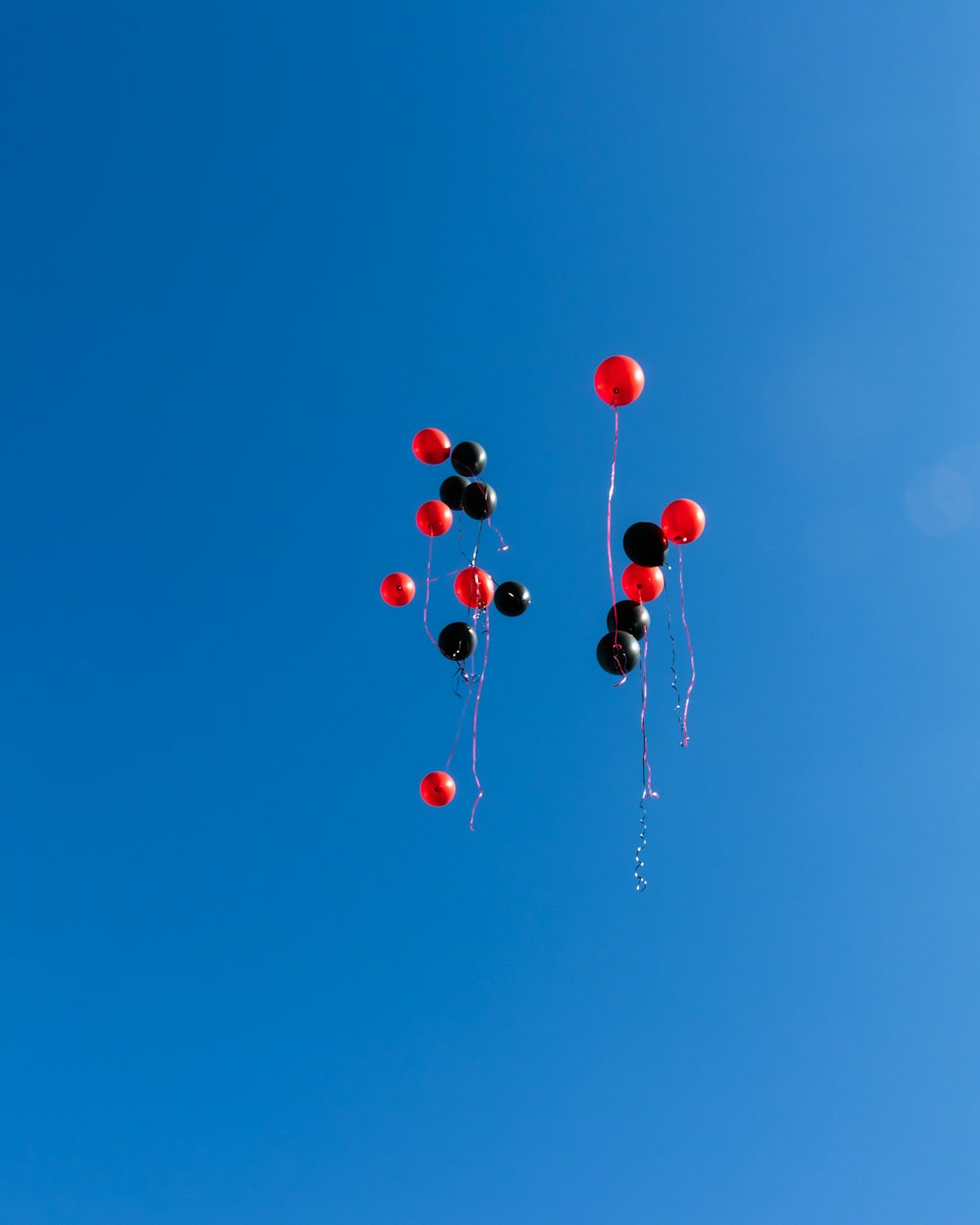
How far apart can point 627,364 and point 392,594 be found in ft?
9.05

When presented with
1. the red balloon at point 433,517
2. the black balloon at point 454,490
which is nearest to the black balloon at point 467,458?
the black balloon at point 454,490

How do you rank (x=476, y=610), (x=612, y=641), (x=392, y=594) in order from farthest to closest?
(x=392, y=594)
(x=476, y=610)
(x=612, y=641)

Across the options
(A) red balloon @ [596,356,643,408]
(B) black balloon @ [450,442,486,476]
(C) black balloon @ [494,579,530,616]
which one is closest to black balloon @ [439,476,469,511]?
(B) black balloon @ [450,442,486,476]

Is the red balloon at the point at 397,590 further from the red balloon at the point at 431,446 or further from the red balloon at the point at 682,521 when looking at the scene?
the red balloon at the point at 682,521

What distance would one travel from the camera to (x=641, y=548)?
5746 millimetres

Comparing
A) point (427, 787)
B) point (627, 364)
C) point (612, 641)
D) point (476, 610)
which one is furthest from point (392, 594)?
point (627, 364)

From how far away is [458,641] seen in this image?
21.3ft

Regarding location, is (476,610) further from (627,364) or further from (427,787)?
(627,364)

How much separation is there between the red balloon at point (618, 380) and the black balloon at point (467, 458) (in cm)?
121

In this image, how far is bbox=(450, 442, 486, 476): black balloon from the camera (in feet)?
21.8

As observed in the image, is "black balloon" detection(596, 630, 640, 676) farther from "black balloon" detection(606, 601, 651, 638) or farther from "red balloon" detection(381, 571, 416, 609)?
"red balloon" detection(381, 571, 416, 609)

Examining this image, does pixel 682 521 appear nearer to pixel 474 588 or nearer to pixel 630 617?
pixel 630 617

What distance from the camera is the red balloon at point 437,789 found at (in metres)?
6.62

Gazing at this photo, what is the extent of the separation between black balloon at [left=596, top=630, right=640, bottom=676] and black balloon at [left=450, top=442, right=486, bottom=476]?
187cm
